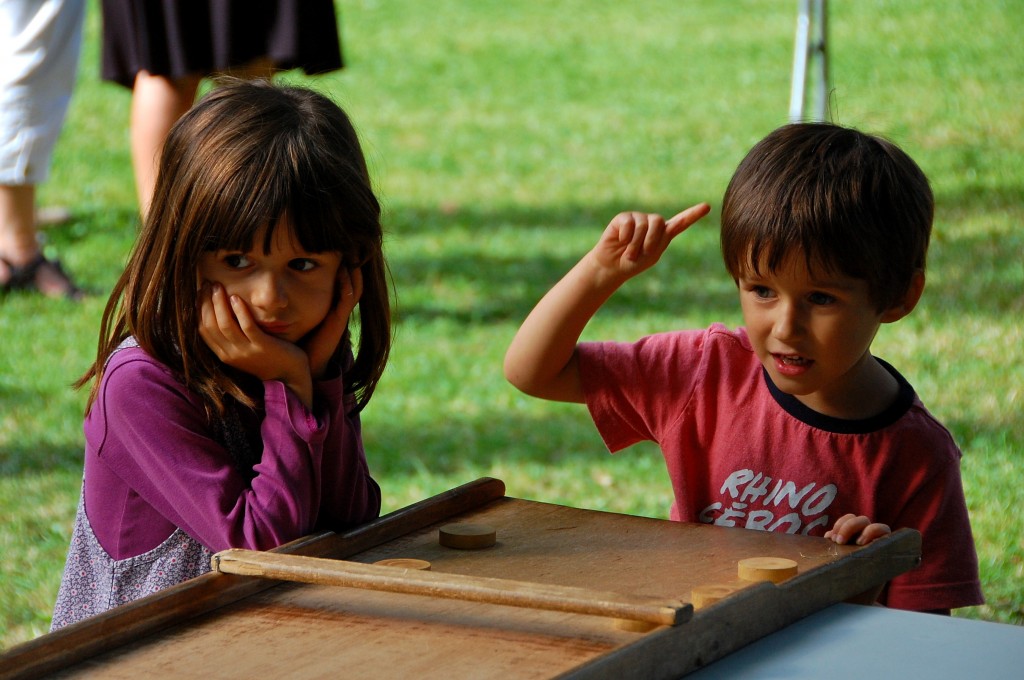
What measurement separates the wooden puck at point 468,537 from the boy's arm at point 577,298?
488 millimetres

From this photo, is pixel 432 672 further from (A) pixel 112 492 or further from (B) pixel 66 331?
(B) pixel 66 331

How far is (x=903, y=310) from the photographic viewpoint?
7.54 feet

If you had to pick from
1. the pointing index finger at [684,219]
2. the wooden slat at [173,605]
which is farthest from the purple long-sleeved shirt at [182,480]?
the pointing index finger at [684,219]

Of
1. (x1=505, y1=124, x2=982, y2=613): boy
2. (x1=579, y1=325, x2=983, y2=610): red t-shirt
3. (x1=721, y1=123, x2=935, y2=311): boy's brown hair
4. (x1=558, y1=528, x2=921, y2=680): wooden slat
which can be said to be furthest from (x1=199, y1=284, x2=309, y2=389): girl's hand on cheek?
(x1=558, y1=528, x2=921, y2=680): wooden slat

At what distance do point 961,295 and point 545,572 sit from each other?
4.38 metres

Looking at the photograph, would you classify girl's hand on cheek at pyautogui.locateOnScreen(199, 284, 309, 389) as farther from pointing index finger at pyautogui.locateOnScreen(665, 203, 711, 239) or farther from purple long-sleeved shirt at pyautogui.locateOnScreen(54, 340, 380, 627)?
pointing index finger at pyautogui.locateOnScreen(665, 203, 711, 239)

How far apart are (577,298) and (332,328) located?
15.8 inches

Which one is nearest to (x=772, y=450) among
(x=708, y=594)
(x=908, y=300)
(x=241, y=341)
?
(x=908, y=300)

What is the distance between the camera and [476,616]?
1.60 metres

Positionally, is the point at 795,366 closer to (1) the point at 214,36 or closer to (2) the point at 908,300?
(2) the point at 908,300

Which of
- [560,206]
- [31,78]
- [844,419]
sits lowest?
[560,206]

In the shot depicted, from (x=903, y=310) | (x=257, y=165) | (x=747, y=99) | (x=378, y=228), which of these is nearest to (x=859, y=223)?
(x=903, y=310)

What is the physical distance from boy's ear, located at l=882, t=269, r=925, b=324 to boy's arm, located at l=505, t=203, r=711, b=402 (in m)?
0.34

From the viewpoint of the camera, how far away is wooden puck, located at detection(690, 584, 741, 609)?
1.56m
